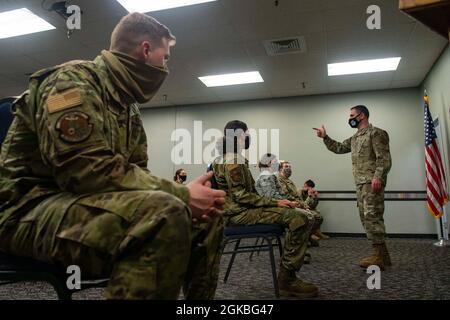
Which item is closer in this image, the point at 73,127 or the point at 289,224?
the point at 73,127

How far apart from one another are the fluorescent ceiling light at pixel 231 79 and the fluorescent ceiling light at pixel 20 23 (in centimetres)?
263

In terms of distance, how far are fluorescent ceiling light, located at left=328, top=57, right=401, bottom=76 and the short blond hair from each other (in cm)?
475

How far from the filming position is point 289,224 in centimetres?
208

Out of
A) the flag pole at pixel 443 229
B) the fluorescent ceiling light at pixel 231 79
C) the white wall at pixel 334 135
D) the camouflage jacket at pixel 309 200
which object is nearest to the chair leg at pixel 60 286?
the camouflage jacket at pixel 309 200

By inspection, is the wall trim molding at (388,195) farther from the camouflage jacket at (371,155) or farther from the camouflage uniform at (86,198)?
the camouflage uniform at (86,198)

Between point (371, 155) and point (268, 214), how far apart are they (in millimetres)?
1762

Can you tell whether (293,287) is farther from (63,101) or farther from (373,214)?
(63,101)

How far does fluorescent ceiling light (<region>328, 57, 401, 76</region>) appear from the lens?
5273 millimetres

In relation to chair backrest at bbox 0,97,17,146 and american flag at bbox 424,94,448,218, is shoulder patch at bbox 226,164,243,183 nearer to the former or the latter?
chair backrest at bbox 0,97,17,146

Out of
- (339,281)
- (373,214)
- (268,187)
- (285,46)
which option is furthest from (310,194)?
(339,281)

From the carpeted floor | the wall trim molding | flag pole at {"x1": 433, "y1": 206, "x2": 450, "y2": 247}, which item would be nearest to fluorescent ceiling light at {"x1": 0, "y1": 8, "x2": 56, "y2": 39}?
the carpeted floor

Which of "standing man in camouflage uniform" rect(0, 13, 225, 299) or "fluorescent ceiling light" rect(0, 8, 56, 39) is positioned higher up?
"fluorescent ceiling light" rect(0, 8, 56, 39)

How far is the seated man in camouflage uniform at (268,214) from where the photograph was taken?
2070mm
